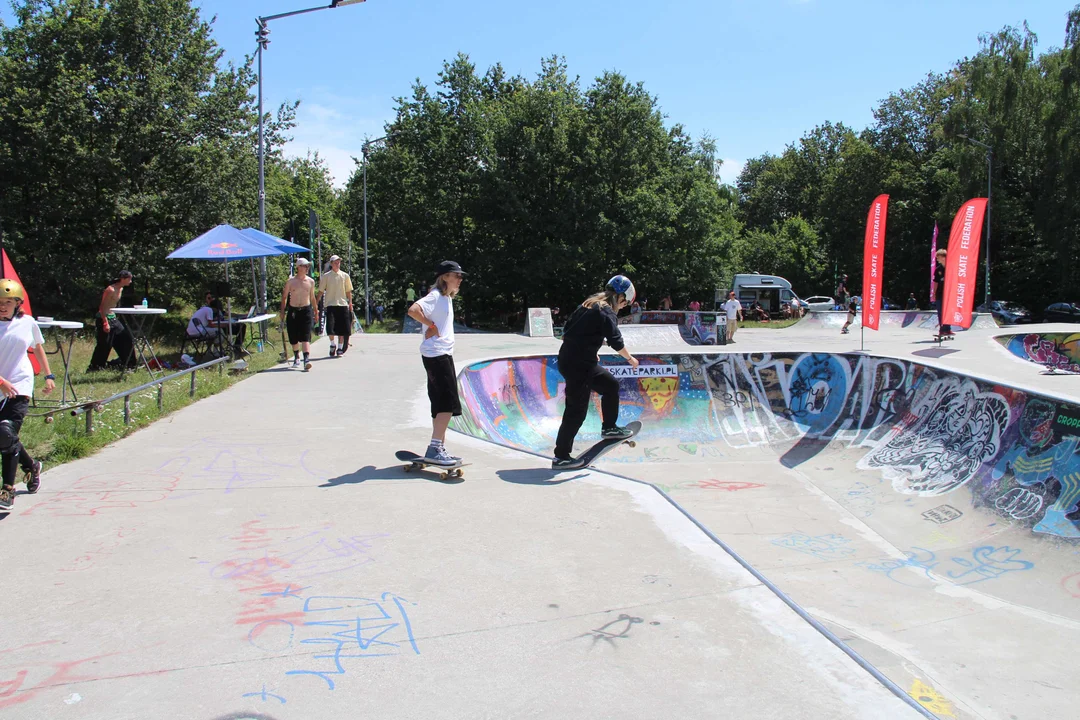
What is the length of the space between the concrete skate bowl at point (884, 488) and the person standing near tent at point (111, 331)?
17.0 ft

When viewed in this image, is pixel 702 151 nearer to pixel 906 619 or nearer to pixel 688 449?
pixel 688 449

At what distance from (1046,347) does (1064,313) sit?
22434 mm

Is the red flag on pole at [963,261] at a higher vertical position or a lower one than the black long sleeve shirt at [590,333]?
higher

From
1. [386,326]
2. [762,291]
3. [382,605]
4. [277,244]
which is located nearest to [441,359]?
[382,605]

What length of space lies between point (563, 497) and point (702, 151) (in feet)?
215

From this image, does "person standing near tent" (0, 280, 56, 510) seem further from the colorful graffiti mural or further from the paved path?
the colorful graffiti mural

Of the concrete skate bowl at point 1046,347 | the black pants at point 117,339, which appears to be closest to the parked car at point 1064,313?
the concrete skate bowl at point 1046,347

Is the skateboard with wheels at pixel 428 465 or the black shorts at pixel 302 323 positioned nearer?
the skateboard with wheels at pixel 428 465

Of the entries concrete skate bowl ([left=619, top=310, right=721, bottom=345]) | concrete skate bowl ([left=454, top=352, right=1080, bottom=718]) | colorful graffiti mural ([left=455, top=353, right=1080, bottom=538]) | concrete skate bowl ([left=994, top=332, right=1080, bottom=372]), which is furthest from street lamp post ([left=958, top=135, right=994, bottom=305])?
concrete skate bowl ([left=454, top=352, right=1080, bottom=718])

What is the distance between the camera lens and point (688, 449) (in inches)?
386

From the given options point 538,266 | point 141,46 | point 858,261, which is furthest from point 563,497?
point 858,261

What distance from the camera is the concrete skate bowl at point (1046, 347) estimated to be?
15.1 m

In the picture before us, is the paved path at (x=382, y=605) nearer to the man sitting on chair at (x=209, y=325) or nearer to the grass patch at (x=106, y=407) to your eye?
the grass patch at (x=106, y=407)

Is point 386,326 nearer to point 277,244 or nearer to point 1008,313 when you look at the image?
point 277,244
